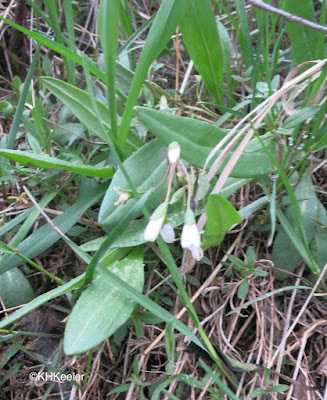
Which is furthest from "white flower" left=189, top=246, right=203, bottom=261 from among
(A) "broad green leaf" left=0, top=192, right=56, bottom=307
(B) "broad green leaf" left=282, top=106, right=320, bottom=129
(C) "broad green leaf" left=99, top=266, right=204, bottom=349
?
(A) "broad green leaf" left=0, top=192, right=56, bottom=307

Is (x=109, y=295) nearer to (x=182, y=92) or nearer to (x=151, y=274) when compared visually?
(x=151, y=274)

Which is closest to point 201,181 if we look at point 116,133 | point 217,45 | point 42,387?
point 116,133

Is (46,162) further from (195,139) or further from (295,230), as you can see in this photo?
(295,230)

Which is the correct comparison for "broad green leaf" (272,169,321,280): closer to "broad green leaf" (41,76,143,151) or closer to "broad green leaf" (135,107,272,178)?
"broad green leaf" (135,107,272,178)

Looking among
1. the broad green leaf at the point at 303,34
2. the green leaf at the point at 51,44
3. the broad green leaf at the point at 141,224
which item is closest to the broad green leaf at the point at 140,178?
the broad green leaf at the point at 141,224

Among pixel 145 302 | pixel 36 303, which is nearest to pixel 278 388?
pixel 145 302

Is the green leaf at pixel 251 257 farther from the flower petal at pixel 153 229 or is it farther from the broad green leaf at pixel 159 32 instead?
the broad green leaf at pixel 159 32
